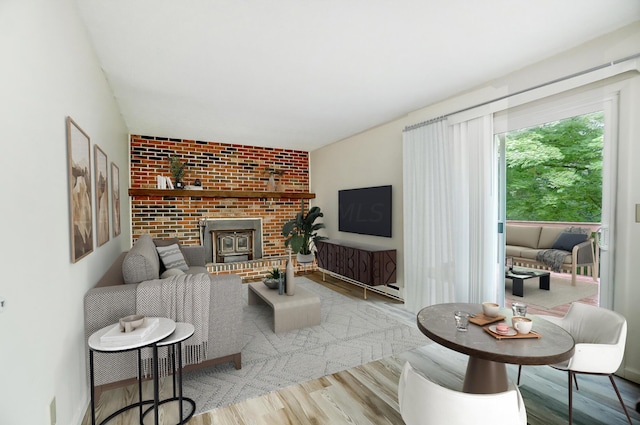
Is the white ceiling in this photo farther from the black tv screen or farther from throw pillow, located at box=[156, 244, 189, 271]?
throw pillow, located at box=[156, 244, 189, 271]

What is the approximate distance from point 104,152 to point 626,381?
4.47 metres

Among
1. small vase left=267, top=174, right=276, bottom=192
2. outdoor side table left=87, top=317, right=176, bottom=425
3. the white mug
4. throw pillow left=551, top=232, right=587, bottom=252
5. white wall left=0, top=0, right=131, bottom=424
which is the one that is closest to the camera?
white wall left=0, top=0, right=131, bottom=424

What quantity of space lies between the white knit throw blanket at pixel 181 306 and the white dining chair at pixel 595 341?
2172 mm

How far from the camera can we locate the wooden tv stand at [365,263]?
4020mm

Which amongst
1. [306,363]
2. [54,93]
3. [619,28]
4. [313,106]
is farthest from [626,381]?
[54,93]

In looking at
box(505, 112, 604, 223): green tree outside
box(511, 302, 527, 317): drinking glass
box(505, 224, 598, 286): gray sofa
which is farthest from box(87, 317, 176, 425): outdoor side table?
box(505, 112, 604, 223): green tree outside

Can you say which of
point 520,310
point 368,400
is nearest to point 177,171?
point 368,400

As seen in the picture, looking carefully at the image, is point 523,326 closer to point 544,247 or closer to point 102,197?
point 102,197

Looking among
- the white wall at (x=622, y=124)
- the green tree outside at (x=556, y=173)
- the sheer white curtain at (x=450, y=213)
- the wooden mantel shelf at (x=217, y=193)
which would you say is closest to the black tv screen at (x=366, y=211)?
the white wall at (x=622, y=124)

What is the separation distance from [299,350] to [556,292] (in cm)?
399

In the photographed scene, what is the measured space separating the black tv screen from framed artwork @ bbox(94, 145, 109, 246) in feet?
10.5

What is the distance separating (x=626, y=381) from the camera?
2.14 meters

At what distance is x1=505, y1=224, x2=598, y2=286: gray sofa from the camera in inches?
189

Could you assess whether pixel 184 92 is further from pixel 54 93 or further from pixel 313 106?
pixel 54 93
